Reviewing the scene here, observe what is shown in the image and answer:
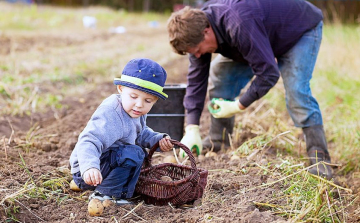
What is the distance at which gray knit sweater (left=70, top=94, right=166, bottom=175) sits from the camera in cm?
239

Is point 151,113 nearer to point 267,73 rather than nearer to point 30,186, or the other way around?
point 267,73

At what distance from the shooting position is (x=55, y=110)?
516 cm

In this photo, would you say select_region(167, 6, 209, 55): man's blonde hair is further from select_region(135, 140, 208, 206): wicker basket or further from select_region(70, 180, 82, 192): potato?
select_region(70, 180, 82, 192): potato

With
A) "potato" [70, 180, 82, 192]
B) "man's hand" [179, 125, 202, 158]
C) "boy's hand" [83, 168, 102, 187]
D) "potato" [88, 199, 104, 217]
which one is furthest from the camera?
"man's hand" [179, 125, 202, 158]

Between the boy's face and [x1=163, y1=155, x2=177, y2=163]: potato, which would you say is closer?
the boy's face

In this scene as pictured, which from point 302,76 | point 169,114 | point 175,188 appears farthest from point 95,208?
point 302,76

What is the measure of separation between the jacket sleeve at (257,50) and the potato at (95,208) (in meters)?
1.51

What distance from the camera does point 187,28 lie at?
10.7 ft

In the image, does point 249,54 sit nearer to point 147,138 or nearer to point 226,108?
point 226,108

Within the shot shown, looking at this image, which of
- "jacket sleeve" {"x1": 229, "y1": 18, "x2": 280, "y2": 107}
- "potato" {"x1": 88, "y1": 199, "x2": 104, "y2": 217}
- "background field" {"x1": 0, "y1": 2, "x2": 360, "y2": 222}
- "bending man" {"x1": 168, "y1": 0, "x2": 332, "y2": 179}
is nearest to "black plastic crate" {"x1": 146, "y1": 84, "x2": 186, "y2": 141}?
"bending man" {"x1": 168, "y1": 0, "x2": 332, "y2": 179}

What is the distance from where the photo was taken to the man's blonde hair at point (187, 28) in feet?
10.7

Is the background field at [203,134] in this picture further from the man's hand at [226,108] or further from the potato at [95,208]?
the man's hand at [226,108]

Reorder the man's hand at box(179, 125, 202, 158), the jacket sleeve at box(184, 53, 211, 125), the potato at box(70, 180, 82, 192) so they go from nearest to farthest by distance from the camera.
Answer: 1. the potato at box(70, 180, 82, 192)
2. the man's hand at box(179, 125, 202, 158)
3. the jacket sleeve at box(184, 53, 211, 125)

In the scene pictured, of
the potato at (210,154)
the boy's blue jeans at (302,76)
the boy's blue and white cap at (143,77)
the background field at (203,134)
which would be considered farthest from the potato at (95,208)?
the boy's blue jeans at (302,76)
